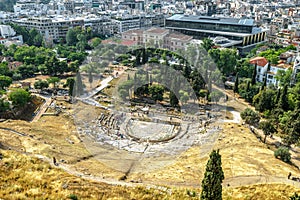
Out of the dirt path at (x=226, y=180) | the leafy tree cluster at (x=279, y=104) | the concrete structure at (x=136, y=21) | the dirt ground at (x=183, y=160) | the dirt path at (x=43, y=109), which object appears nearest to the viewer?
the dirt path at (x=226, y=180)

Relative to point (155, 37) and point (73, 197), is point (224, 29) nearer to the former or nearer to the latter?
point (155, 37)

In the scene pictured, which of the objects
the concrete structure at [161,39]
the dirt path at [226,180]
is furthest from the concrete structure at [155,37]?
the dirt path at [226,180]

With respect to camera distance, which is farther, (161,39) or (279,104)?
(161,39)

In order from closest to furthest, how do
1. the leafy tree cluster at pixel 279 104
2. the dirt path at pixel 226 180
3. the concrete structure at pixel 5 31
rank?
the dirt path at pixel 226 180 < the leafy tree cluster at pixel 279 104 < the concrete structure at pixel 5 31

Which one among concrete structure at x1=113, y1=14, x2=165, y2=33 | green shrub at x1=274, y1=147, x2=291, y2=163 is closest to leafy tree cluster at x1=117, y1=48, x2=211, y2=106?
green shrub at x1=274, y1=147, x2=291, y2=163

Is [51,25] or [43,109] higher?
[51,25]

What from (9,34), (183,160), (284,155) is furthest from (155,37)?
(284,155)

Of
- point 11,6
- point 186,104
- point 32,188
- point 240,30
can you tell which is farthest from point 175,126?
point 11,6

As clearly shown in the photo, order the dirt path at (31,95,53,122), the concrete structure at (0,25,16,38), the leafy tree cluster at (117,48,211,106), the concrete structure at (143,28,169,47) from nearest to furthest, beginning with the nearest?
the dirt path at (31,95,53,122) < the leafy tree cluster at (117,48,211,106) < the concrete structure at (143,28,169,47) < the concrete structure at (0,25,16,38)

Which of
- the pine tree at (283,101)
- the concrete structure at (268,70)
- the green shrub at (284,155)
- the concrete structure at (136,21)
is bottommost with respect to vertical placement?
the green shrub at (284,155)

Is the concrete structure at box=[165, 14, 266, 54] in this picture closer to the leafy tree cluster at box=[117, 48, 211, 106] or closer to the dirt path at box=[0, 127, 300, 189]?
the leafy tree cluster at box=[117, 48, 211, 106]

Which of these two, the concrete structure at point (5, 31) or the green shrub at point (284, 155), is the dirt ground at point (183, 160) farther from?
the concrete structure at point (5, 31)
